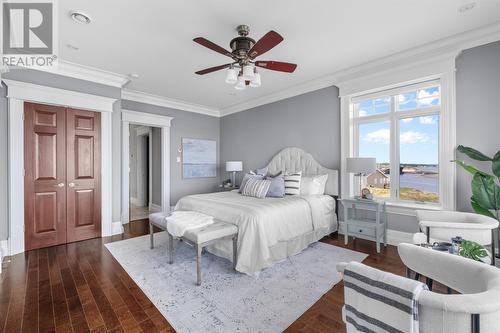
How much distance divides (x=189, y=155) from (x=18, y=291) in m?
3.99

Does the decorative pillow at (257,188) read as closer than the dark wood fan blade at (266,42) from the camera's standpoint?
No

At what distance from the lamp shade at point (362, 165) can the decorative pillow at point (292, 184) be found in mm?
871

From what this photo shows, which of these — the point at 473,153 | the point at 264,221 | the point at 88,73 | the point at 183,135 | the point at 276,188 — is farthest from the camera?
the point at 183,135

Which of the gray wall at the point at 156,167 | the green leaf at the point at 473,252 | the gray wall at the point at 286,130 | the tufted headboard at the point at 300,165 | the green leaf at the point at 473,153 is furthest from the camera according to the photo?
the gray wall at the point at 156,167

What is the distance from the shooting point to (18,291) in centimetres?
224

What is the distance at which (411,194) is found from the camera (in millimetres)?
3449

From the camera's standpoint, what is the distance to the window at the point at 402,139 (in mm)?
3229

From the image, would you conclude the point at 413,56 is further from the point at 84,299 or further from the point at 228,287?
the point at 84,299

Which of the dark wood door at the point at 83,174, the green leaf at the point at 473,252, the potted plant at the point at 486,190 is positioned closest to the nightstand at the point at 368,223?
the potted plant at the point at 486,190

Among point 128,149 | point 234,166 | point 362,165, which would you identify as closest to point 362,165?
point 362,165

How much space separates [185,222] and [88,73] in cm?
300

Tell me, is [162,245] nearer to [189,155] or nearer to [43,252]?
[43,252]

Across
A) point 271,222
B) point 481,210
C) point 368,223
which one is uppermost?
point 481,210

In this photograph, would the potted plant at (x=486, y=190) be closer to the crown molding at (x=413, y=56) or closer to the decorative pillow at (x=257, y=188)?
the crown molding at (x=413, y=56)
